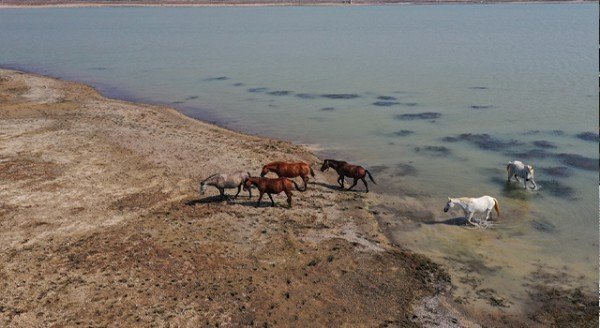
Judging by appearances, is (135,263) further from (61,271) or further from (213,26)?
(213,26)

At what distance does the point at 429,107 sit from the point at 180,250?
2081cm

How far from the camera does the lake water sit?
45.5ft

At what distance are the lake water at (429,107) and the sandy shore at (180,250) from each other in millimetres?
1712

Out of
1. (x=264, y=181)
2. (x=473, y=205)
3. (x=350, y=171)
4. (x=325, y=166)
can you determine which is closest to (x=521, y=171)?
(x=473, y=205)

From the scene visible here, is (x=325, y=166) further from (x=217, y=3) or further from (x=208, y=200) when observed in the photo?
(x=217, y=3)

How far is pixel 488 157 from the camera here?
813 inches

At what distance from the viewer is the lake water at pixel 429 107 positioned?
13.9 meters

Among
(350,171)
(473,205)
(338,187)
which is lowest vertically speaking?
(338,187)

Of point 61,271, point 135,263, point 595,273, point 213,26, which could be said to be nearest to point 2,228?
point 61,271

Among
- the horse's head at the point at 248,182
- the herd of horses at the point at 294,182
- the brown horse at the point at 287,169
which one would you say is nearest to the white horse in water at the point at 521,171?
the herd of horses at the point at 294,182

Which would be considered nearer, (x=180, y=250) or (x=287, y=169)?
(x=180, y=250)

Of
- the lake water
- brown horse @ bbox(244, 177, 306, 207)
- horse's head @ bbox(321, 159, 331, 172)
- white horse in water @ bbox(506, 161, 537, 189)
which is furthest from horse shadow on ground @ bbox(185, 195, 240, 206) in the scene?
white horse in water @ bbox(506, 161, 537, 189)

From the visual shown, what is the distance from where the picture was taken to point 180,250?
1242 cm

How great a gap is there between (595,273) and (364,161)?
33.3ft
